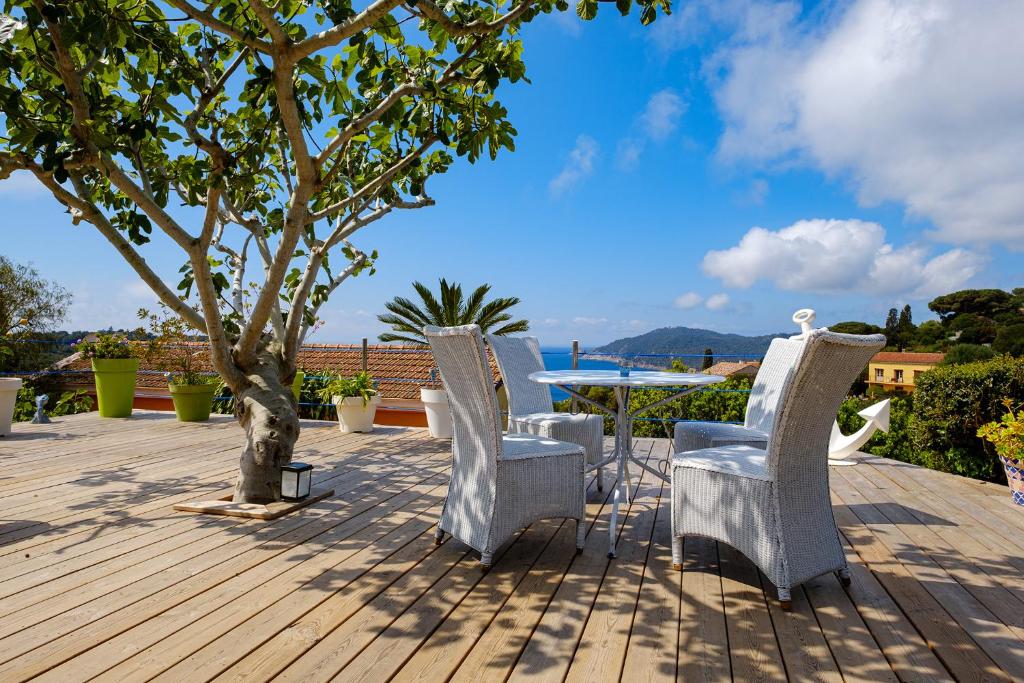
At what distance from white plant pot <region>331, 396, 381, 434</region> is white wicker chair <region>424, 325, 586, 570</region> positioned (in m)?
3.67

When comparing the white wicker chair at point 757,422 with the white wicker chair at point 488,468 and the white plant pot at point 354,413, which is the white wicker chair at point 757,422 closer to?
the white wicker chair at point 488,468

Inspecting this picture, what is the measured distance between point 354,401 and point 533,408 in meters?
2.62

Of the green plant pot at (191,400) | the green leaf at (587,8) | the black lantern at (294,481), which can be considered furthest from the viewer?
the green plant pot at (191,400)

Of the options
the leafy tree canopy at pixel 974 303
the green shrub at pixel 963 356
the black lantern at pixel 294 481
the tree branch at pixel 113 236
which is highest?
the leafy tree canopy at pixel 974 303

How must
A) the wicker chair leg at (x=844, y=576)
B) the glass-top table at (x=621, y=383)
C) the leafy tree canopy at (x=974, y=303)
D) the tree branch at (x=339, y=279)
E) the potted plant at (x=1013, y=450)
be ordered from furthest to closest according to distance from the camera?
the leafy tree canopy at (x=974, y=303), the tree branch at (x=339, y=279), the potted plant at (x=1013, y=450), the glass-top table at (x=621, y=383), the wicker chair leg at (x=844, y=576)

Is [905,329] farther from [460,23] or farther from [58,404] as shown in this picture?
[460,23]

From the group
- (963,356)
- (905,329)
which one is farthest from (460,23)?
(905,329)

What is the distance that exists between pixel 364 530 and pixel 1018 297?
157 feet

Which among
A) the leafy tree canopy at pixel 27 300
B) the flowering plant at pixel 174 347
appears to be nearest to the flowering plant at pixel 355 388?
the flowering plant at pixel 174 347

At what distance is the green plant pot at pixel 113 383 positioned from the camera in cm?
706

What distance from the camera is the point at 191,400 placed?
6836mm

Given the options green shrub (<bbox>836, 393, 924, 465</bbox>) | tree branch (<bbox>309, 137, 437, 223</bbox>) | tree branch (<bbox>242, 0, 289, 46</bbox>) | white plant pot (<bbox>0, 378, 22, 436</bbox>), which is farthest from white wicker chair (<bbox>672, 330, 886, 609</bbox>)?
white plant pot (<bbox>0, 378, 22, 436</bbox>)

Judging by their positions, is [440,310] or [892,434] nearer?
[892,434]

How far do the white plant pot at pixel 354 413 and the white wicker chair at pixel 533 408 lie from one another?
2485 mm
